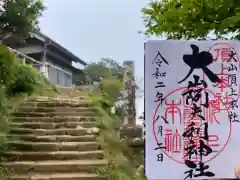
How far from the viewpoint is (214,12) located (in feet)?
7.74

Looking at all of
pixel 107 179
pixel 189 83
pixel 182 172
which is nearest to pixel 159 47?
pixel 189 83

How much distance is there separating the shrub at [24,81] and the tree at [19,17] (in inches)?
41.2

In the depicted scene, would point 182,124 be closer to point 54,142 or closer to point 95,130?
point 54,142

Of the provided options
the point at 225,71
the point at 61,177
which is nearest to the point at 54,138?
the point at 61,177

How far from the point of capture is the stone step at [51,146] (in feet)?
21.8

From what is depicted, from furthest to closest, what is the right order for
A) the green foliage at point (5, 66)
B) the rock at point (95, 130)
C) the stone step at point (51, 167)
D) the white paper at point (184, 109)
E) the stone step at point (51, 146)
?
the rock at point (95, 130) < the stone step at point (51, 146) < the green foliage at point (5, 66) < the stone step at point (51, 167) < the white paper at point (184, 109)

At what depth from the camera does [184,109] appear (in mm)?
2119

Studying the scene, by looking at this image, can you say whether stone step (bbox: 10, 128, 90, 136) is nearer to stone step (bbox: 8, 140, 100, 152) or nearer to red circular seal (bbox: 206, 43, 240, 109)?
stone step (bbox: 8, 140, 100, 152)

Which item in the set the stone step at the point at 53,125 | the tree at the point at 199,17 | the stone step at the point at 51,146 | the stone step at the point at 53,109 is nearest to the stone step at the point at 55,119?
the stone step at the point at 53,125

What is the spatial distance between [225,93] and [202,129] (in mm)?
280

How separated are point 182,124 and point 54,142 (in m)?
5.20

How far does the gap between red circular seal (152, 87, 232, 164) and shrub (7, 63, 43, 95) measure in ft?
27.6

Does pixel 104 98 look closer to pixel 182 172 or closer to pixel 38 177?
pixel 38 177

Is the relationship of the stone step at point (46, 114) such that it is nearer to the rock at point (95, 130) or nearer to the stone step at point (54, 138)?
the rock at point (95, 130)
